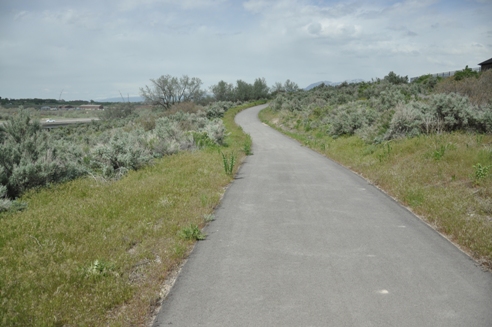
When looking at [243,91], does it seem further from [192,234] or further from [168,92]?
[192,234]

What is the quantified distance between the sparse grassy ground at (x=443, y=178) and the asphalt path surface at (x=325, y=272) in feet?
1.21

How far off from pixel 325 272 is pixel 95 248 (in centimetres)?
360

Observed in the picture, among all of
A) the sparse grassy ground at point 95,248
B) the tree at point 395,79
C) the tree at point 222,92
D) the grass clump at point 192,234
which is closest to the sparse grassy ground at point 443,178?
the grass clump at point 192,234

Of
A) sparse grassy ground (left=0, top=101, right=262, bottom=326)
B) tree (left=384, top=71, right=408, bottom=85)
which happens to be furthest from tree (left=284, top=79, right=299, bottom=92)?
sparse grassy ground (left=0, top=101, right=262, bottom=326)

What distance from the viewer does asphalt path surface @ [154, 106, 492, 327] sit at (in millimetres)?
4031

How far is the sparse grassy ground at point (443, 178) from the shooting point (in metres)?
6.65

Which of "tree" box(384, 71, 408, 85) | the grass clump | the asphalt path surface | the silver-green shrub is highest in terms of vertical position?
"tree" box(384, 71, 408, 85)

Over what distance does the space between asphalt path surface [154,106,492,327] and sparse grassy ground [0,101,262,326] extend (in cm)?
50

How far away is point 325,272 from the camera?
5.05 metres

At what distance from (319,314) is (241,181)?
7584 mm

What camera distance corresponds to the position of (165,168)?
12.6m

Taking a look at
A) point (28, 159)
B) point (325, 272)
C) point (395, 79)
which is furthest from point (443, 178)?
point (395, 79)

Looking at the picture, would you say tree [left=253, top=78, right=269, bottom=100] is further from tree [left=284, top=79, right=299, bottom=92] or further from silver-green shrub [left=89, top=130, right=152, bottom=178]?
silver-green shrub [left=89, top=130, right=152, bottom=178]

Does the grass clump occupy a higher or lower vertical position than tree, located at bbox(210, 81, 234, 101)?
lower
